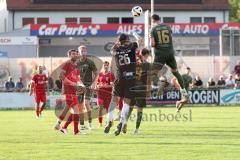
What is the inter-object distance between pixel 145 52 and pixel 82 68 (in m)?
2.59

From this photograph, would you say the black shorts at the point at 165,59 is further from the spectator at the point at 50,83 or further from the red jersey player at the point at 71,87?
the spectator at the point at 50,83

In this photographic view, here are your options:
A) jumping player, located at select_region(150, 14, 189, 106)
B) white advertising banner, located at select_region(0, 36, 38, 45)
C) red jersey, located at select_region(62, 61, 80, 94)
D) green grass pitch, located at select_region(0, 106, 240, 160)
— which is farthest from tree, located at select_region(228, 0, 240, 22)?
red jersey, located at select_region(62, 61, 80, 94)

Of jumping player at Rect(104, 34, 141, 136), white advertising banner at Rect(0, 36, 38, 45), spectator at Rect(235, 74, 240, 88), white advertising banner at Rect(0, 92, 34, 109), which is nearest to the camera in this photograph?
jumping player at Rect(104, 34, 141, 136)

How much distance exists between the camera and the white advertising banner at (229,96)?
42594 mm

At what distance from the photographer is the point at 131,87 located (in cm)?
1925

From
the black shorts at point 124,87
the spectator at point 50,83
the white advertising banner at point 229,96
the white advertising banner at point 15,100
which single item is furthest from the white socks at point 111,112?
the white advertising banner at point 229,96

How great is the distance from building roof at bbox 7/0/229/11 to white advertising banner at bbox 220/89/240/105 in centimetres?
2812

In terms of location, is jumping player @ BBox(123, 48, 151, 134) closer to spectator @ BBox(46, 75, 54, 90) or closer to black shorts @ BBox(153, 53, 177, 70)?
black shorts @ BBox(153, 53, 177, 70)

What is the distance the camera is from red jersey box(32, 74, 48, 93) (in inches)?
1271

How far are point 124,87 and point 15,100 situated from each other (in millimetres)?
22861

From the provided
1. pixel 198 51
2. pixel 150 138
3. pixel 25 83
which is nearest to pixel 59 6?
pixel 198 51

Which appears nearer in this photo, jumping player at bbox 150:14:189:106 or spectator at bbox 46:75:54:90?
jumping player at bbox 150:14:189:106

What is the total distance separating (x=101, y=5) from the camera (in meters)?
69.9

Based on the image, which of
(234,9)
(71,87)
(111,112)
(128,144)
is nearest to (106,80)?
(111,112)
